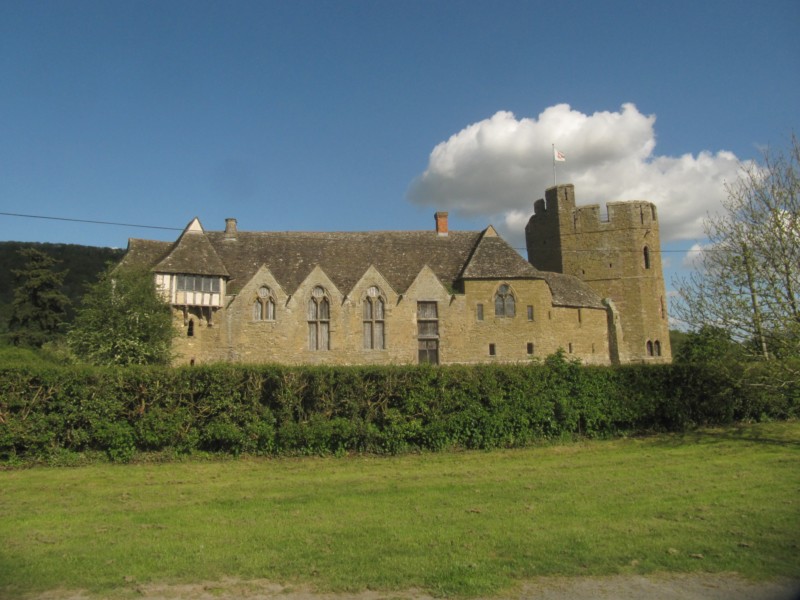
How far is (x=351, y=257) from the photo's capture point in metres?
38.6

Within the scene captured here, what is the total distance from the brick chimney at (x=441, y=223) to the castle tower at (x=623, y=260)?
954 centimetres

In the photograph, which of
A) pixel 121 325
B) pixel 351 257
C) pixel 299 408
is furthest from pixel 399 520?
pixel 351 257

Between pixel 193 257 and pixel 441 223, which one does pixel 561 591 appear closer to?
pixel 193 257

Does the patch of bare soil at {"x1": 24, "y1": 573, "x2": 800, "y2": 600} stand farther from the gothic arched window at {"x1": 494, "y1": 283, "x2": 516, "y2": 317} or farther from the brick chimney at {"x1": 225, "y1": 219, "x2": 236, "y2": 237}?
the brick chimney at {"x1": 225, "y1": 219, "x2": 236, "y2": 237}

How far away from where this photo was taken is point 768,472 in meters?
12.6

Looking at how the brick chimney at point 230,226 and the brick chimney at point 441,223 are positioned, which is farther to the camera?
the brick chimney at point 441,223

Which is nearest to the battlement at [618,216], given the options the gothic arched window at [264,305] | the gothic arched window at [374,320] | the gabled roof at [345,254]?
the gabled roof at [345,254]

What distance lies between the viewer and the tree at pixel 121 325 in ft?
85.1

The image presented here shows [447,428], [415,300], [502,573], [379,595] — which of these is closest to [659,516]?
[502,573]

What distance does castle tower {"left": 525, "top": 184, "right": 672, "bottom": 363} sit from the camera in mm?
42375

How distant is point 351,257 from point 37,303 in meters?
24.9

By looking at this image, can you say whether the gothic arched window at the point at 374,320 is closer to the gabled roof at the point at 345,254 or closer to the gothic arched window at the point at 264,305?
the gabled roof at the point at 345,254

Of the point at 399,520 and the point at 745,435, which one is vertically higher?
the point at 745,435

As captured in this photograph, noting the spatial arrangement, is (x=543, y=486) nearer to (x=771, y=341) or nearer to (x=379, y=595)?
(x=379, y=595)
